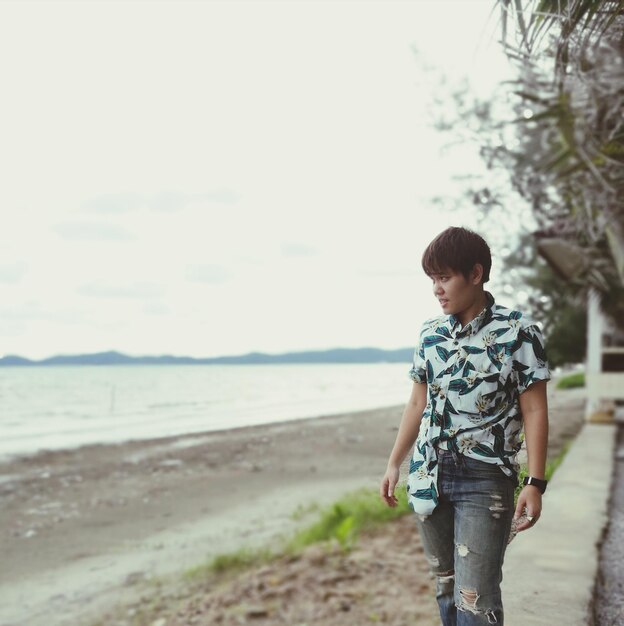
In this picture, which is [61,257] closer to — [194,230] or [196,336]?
[194,230]

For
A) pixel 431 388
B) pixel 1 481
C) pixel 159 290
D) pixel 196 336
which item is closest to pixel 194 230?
pixel 159 290

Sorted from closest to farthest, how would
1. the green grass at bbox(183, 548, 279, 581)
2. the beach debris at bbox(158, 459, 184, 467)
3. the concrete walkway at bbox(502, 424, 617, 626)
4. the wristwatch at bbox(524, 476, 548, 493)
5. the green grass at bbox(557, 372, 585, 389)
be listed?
the wristwatch at bbox(524, 476, 548, 493)
the concrete walkway at bbox(502, 424, 617, 626)
the green grass at bbox(183, 548, 279, 581)
the beach debris at bbox(158, 459, 184, 467)
the green grass at bbox(557, 372, 585, 389)

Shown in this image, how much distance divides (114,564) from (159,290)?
5111 cm

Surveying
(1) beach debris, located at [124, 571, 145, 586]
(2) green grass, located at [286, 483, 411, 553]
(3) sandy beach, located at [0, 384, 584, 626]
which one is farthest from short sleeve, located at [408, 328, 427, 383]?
(1) beach debris, located at [124, 571, 145, 586]

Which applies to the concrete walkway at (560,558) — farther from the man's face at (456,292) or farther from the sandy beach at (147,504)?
the man's face at (456,292)

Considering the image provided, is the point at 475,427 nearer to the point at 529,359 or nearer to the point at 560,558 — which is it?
the point at 529,359

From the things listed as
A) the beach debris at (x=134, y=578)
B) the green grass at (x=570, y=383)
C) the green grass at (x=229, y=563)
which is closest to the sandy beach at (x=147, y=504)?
the beach debris at (x=134, y=578)

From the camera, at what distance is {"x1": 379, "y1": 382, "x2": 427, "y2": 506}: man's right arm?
2107 mm

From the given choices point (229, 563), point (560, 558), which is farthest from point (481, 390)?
point (229, 563)

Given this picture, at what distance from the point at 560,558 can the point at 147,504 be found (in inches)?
294

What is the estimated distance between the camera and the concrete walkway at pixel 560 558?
107 inches

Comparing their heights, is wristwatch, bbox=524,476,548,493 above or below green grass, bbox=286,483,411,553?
above

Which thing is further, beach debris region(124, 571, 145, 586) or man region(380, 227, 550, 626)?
beach debris region(124, 571, 145, 586)

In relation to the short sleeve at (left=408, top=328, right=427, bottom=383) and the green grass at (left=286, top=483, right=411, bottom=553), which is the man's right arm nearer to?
the short sleeve at (left=408, top=328, right=427, bottom=383)
